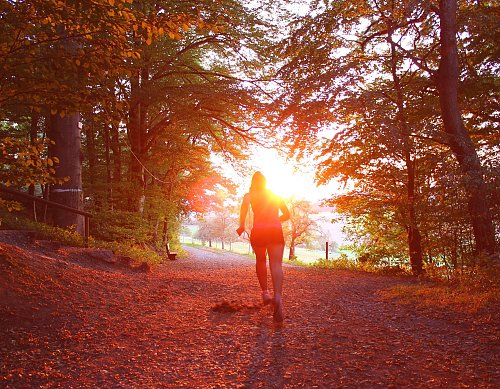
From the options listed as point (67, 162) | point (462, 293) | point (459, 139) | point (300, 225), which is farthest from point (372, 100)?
point (300, 225)

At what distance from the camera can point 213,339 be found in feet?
14.2

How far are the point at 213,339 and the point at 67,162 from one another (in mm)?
7374

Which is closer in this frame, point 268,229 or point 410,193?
point 268,229

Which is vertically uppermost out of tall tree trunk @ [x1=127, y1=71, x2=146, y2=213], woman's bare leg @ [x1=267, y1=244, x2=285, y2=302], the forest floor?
tall tree trunk @ [x1=127, y1=71, x2=146, y2=213]

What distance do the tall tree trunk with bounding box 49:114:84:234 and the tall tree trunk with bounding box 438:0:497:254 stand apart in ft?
30.1

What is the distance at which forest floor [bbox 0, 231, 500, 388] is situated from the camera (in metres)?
3.19

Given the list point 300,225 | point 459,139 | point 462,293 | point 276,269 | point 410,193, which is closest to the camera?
point 276,269

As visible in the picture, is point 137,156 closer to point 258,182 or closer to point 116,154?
point 116,154

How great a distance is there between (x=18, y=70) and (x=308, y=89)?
6437 mm

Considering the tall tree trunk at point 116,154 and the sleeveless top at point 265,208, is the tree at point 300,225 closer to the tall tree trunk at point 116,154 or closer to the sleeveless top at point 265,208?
the tall tree trunk at point 116,154

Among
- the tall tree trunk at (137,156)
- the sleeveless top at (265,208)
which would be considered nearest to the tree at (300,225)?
the tall tree trunk at (137,156)

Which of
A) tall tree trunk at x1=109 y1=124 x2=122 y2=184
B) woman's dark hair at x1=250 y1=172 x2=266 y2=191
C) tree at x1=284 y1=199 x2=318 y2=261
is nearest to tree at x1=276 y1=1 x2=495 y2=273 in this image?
woman's dark hair at x1=250 y1=172 x2=266 y2=191

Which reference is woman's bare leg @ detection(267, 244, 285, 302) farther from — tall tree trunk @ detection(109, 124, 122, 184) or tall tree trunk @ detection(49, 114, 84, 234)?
tall tree trunk @ detection(109, 124, 122, 184)

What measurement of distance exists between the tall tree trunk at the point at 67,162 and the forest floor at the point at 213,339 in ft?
12.2
